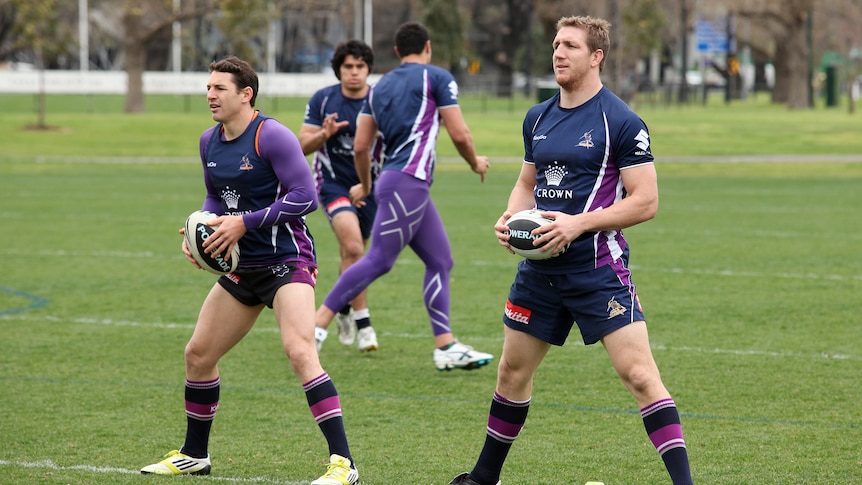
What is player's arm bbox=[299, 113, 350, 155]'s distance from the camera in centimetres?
889

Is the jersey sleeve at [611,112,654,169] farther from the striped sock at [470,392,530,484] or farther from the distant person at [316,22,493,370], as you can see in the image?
the distant person at [316,22,493,370]

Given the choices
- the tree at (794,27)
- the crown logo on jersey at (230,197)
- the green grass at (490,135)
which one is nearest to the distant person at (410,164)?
the crown logo on jersey at (230,197)

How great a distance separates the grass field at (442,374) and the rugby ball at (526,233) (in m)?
1.36

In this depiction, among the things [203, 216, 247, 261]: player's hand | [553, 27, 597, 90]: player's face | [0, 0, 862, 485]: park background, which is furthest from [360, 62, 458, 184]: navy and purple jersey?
[553, 27, 597, 90]: player's face

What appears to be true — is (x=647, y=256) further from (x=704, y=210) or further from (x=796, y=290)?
(x=704, y=210)

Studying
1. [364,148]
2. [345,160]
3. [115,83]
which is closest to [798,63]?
[115,83]

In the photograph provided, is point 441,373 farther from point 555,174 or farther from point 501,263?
point 501,263

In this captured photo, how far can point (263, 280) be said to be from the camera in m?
5.70

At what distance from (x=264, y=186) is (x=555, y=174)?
1.46m

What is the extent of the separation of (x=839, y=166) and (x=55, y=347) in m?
23.2

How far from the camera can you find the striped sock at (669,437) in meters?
4.85

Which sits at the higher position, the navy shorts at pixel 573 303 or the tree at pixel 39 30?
the tree at pixel 39 30

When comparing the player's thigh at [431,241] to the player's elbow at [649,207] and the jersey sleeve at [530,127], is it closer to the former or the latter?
the jersey sleeve at [530,127]

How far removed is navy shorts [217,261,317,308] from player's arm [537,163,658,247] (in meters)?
1.37
